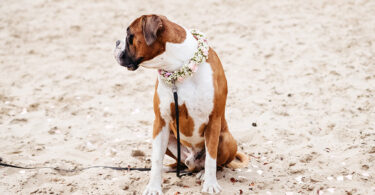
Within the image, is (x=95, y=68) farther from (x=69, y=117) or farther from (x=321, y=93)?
(x=321, y=93)

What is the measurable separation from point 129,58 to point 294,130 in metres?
2.23

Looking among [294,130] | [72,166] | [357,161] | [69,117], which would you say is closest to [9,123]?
[69,117]

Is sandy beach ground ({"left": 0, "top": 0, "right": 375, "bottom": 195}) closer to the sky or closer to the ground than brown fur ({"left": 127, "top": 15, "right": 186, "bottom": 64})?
closer to the ground

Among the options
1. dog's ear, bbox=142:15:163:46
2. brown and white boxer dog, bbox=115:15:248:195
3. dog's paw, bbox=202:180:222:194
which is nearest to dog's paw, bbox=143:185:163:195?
brown and white boxer dog, bbox=115:15:248:195

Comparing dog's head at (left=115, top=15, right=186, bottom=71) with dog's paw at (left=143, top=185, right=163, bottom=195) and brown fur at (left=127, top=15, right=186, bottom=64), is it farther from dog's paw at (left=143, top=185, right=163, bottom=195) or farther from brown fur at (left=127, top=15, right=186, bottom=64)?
dog's paw at (left=143, top=185, right=163, bottom=195)

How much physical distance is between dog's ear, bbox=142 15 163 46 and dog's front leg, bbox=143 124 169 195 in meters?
0.80

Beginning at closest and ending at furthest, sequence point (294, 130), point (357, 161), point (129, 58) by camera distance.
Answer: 1. point (129, 58)
2. point (357, 161)
3. point (294, 130)

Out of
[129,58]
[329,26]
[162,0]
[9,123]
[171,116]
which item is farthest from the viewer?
[162,0]

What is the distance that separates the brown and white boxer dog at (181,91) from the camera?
2.88 metres

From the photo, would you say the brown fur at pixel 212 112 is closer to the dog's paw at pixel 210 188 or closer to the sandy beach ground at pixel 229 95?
the dog's paw at pixel 210 188

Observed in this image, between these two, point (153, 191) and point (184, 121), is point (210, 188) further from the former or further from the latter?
point (184, 121)

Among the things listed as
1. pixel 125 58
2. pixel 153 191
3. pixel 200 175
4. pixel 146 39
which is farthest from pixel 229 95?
pixel 146 39

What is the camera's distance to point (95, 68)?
6340 mm

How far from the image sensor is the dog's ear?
110 inches
